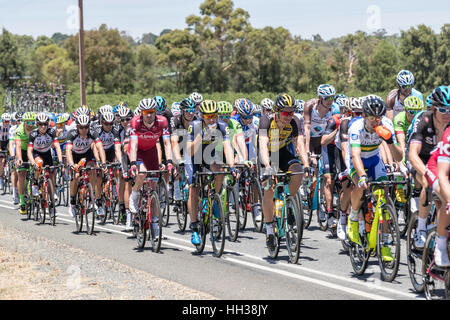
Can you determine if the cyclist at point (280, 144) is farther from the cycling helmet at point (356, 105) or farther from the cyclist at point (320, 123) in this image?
the cyclist at point (320, 123)

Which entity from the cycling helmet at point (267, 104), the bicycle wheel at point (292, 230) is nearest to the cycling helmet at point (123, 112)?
the cycling helmet at point (267, 104)

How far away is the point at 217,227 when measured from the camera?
34.4 feet

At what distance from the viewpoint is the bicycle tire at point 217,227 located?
9.95m

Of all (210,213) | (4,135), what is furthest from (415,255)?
(4,135)

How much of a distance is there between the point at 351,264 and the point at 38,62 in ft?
387

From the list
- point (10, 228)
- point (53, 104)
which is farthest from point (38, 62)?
point (10, 228)

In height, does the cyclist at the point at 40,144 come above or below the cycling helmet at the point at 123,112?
below

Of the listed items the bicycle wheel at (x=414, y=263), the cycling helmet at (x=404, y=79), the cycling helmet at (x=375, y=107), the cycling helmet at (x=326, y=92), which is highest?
the cycling helmet at (x=404, y=79)

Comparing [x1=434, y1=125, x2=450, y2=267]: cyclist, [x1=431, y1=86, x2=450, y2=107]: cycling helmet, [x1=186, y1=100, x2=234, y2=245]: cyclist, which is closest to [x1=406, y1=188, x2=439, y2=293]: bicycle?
[x1=434, y1=125, x2=450, y2=267]: cyclist

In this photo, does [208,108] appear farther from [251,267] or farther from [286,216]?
[251,267]

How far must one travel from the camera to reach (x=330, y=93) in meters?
12.6

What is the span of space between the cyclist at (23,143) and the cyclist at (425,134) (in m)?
9.98

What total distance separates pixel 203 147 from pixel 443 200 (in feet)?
15.4
